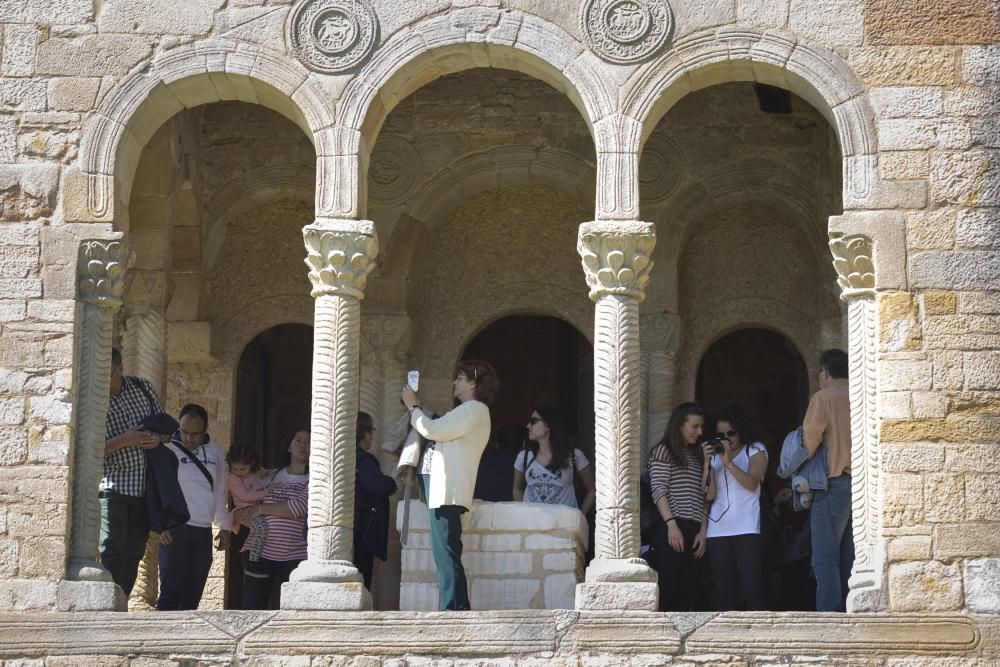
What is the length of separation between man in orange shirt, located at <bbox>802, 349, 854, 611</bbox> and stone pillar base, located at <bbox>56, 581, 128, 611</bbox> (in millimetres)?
4134

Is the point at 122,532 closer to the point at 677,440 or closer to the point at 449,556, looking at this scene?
the point at 449,556

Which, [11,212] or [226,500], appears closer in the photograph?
[11,212]

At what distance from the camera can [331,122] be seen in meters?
12.4

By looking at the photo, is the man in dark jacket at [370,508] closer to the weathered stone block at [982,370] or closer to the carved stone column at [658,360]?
the carved stone column at [658,360]

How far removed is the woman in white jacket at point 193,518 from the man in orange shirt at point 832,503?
376 cm

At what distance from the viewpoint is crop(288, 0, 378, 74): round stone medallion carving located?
491 inches

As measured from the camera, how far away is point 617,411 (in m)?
11.9

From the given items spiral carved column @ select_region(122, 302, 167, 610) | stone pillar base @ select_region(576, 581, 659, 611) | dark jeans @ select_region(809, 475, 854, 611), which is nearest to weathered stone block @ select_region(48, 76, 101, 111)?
spiral carved column @ select_region(122, 302, 167, 610)

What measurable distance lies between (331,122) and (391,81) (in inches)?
17.9

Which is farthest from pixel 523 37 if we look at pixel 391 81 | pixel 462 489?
pixel 462 489

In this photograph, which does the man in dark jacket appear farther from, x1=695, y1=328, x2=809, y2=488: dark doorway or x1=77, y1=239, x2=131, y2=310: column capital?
x1=695, y1=328, x2=809, y2=488: dark doorway

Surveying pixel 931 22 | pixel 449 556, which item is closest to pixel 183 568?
pixel 449 556

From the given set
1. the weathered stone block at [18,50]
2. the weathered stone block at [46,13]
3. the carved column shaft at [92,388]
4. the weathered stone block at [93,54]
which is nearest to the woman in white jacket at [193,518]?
the carved column shaft at [92,388]

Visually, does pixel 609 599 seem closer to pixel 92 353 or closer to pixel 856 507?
pixel 856 507
